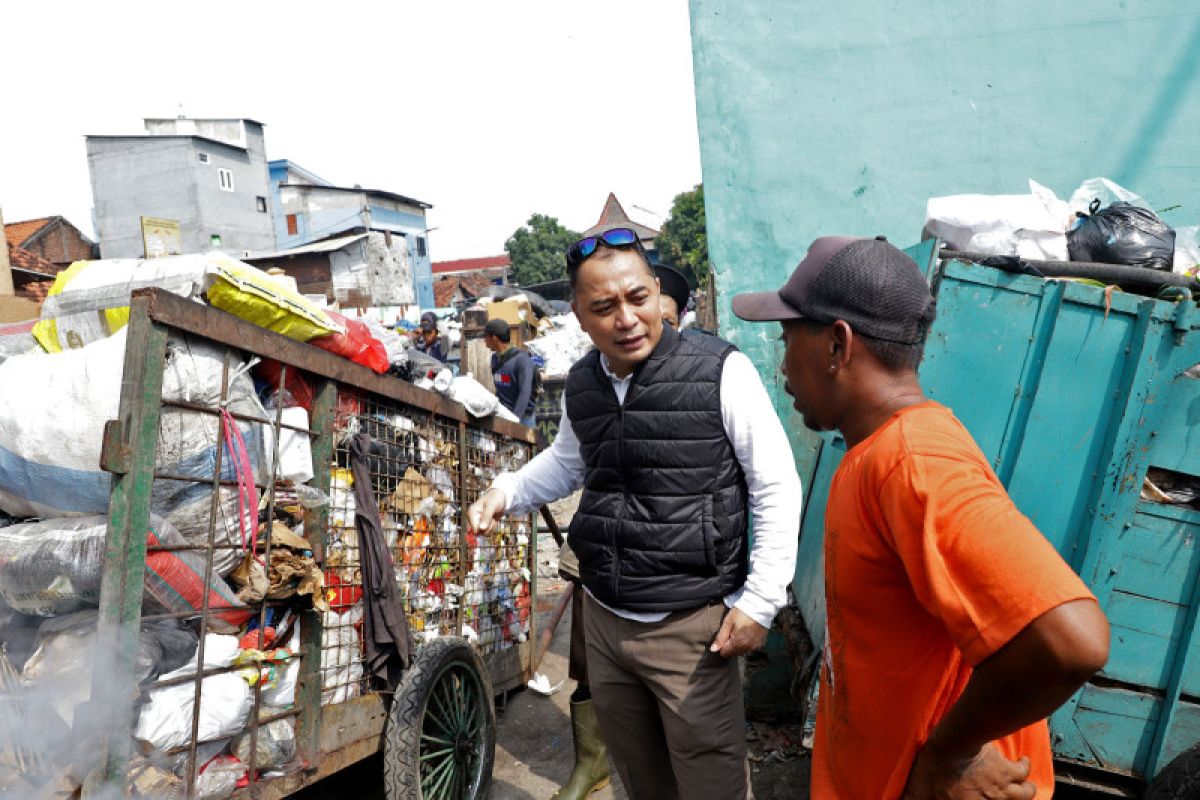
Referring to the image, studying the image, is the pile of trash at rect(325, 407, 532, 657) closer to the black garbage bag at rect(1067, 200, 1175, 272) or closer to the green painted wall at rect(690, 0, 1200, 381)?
the green painted wall at rect(690, 0, 1200, 381)

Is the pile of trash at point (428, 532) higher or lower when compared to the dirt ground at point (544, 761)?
higher

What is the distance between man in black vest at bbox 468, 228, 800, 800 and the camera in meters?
2.05

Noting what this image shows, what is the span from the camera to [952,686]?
45.7 inches

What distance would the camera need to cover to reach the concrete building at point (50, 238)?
26.7m

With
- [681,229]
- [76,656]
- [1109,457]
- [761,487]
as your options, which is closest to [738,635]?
[761,487]

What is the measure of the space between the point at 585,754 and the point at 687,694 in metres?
1.55

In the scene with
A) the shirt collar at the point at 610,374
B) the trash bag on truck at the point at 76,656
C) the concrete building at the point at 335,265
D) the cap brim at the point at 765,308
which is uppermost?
the concrete building at the point at 335,265

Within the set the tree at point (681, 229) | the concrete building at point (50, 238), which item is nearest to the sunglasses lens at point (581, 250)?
the concrete building at point (50, 238)

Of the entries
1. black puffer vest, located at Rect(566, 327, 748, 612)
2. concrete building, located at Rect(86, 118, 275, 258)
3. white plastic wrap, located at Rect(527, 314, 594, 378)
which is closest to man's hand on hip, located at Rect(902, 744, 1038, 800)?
black puffer vest, located at Rect(566, 327, 748, 612)

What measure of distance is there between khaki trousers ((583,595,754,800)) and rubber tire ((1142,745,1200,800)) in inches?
54.2

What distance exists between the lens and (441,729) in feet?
9.77

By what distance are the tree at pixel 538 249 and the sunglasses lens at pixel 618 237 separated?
44.8 m

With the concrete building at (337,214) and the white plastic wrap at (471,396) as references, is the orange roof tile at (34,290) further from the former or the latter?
the concrete building at (337,214)

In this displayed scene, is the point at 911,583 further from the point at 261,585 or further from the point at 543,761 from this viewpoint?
the point at 543,761
